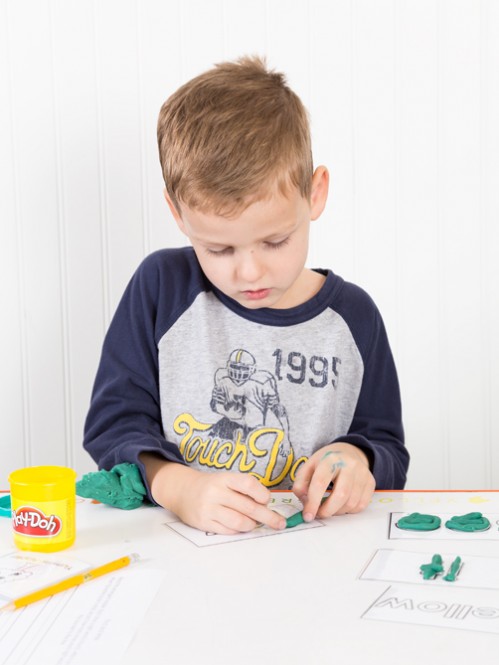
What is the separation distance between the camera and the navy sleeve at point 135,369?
118 centimetres

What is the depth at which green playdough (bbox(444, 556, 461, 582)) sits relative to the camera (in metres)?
0.80

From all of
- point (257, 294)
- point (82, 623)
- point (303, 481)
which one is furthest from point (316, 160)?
point (82, 623)

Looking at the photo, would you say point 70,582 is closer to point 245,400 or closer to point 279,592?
point 279,592

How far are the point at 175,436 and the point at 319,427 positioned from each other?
21 centimetres

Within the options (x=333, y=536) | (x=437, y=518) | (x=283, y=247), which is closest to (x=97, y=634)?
(x=333, y=536)

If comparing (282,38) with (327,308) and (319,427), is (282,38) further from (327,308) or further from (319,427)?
(319,427)

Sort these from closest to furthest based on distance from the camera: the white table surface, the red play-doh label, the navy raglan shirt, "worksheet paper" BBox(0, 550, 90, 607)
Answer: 1. the white table surface
2. "worksheet paper" BBox(0, 550, 90, 607)
3. the red play-doh label
4. the navy raglan shirt

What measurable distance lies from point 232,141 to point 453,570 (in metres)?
0.54

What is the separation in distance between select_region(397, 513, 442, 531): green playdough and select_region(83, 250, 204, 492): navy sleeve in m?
0.32

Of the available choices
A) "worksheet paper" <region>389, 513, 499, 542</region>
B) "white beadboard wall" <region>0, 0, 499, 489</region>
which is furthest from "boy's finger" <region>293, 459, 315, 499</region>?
"white beadboard wall" <region>0, 0, 499, 489</region>

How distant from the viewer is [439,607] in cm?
74

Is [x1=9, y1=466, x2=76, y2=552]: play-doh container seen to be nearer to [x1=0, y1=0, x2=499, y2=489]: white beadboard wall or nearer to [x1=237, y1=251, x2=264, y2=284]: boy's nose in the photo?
[x1=237, y1=251, x2=264, y2=284]: boy's nose

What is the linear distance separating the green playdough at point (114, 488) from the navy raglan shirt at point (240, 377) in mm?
147

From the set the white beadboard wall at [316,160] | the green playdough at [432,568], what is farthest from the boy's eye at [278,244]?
the white beadboard wall at [316,160]
